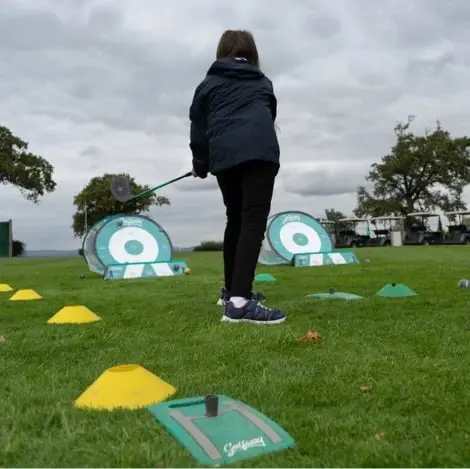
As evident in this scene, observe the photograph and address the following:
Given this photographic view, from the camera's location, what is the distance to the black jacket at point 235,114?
11.8 feet

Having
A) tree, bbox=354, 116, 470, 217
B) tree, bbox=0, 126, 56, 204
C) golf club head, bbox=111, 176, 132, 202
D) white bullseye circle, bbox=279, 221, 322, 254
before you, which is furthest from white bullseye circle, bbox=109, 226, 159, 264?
tree, bbox=354, 116, 470, 217

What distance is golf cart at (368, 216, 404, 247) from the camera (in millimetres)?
34156

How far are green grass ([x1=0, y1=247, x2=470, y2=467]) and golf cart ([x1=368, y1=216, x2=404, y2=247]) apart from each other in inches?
1212

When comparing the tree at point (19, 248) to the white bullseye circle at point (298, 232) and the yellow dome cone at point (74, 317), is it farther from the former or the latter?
the yellow dome cone at point (74, 317)

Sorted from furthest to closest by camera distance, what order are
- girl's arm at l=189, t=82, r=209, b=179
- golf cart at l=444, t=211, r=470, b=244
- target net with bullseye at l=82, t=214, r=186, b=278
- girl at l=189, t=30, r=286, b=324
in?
golf cart at l=444, t=211, r=470, b=244 → target net with bullseye at l=82, t=214, r=186, b=278 → girl's arm at l=189, t=82, r=209, b=179 → girl at l=189, t=30, r=286, b=324

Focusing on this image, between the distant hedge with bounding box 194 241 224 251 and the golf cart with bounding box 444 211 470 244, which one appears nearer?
the golf cart with bounding box 444 211 470 244

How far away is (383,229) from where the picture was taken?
35656mm

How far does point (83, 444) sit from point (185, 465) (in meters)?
0.32

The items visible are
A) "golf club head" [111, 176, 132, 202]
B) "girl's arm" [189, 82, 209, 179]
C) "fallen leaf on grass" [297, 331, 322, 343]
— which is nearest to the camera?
"fallen leaf on grass" [297, 331, 322, 343]

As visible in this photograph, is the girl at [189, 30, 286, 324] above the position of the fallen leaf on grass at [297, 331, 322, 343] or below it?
above

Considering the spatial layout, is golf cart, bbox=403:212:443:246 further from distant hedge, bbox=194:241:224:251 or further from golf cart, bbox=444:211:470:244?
distant hedge, bbox=194:241:224:251

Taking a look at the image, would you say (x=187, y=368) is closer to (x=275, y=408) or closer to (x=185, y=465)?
(x=275, y=408)

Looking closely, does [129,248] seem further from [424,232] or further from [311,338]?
[424,232]

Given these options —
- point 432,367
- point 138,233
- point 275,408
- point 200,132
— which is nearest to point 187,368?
point 275,408
